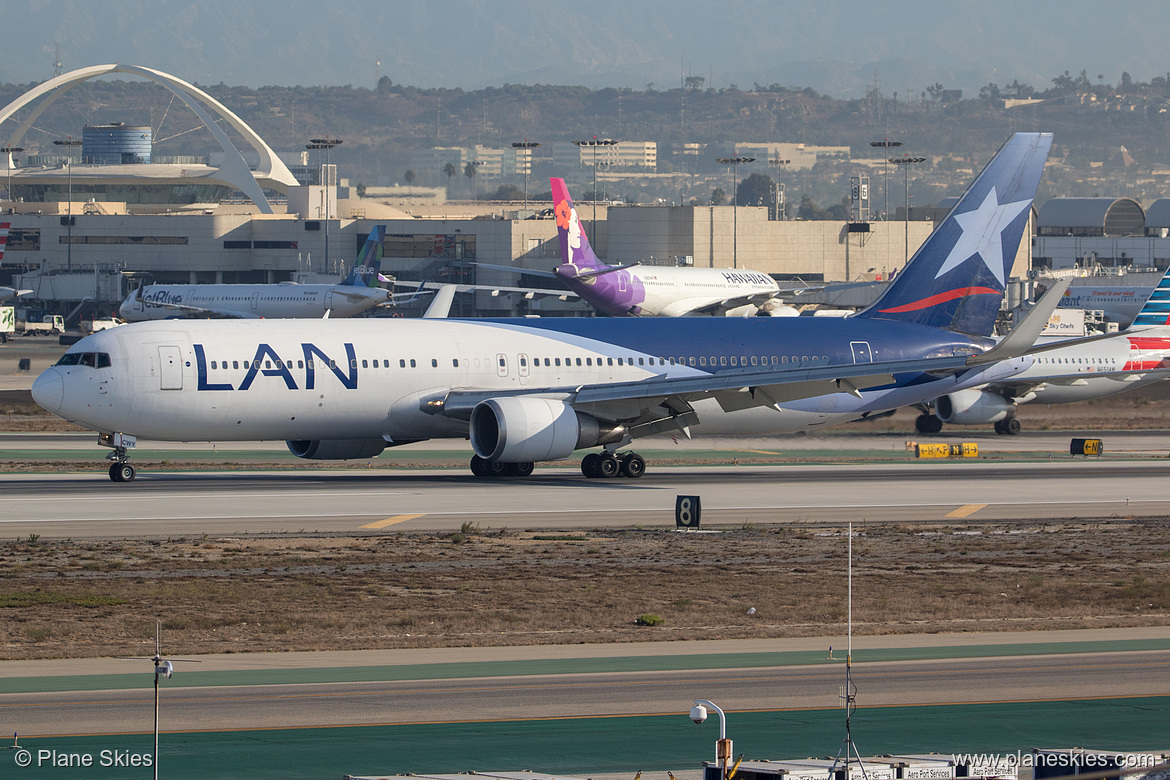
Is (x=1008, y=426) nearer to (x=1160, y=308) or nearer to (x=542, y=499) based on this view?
(x=1160, y=308)

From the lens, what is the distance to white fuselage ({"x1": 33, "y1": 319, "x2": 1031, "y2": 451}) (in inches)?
1642

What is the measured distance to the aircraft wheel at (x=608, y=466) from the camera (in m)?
47.0

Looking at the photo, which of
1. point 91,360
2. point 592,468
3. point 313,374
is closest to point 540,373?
point 592,468

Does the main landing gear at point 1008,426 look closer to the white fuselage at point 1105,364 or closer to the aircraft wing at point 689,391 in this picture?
the white fuselage at point 1105,364

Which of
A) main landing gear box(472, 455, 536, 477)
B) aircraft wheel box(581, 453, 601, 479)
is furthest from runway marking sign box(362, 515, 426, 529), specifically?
aircraft wheel box(581, 453, 601, 479)

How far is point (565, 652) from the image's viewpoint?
2286 centimetres

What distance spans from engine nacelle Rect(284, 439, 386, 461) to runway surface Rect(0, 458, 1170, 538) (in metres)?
0.94

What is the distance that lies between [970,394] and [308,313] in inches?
2960

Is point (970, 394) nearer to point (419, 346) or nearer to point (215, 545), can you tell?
point (419, 346)

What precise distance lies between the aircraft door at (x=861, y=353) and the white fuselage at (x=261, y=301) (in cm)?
8515

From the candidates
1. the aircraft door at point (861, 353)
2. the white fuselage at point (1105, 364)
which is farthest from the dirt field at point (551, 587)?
the white fuselage at point (1105, 364)

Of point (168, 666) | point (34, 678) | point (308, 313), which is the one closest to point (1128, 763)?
point (168, 666)

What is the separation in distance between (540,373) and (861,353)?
1095cm

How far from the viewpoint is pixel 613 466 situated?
47.0 meters
